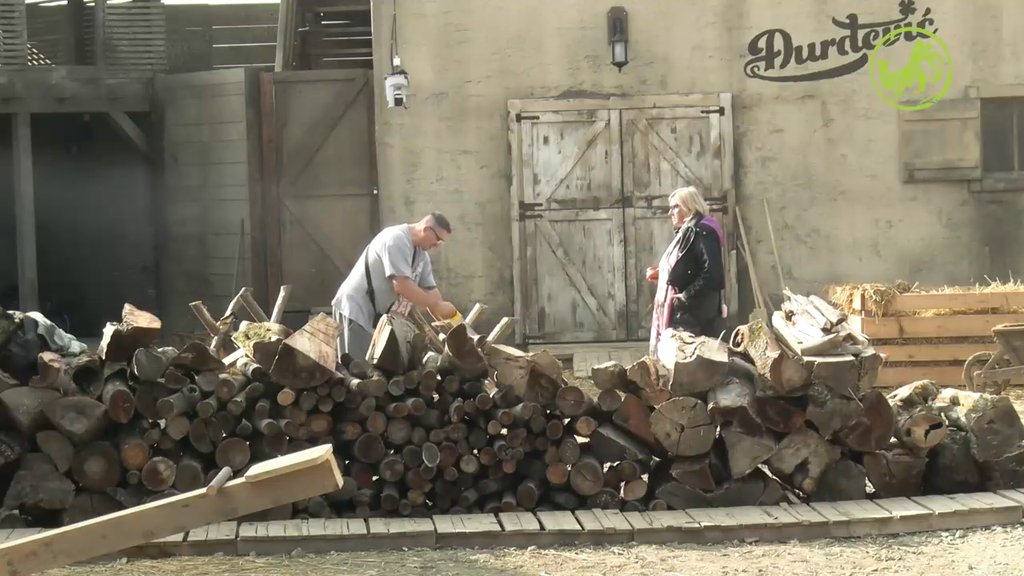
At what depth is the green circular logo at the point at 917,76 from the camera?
45.3 feet

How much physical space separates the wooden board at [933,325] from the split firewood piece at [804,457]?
16.5 ft

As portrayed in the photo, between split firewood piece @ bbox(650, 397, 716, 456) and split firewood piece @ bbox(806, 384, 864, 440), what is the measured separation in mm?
477

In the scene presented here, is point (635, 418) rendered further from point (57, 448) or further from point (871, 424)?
point (57, 448)

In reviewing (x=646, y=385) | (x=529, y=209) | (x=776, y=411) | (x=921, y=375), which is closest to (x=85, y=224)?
(x=529, y=209)

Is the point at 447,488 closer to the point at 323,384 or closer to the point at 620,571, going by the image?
the point at 323,384

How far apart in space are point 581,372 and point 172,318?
5474mm

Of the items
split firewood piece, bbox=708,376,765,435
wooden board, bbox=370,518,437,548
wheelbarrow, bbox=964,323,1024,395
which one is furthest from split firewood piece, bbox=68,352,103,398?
wheelbarrow, bbox=964,323,1024,395

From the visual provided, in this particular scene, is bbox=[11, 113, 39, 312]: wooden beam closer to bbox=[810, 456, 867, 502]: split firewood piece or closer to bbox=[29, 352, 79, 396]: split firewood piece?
bbox=[29, 352, 79, 396]: split firewood piece

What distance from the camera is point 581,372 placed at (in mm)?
12602

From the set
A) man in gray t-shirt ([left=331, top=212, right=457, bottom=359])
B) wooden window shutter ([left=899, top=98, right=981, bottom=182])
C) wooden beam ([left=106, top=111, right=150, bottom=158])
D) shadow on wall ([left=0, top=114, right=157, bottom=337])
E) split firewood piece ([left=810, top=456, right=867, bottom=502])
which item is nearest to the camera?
split firewood piece ([left=810, top=456, right=867, bottom=502])

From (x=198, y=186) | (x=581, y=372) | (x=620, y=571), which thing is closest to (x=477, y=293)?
(x=581, y=372)

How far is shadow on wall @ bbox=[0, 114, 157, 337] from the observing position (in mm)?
17016

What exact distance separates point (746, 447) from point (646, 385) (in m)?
0.55

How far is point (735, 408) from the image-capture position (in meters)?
6.36
